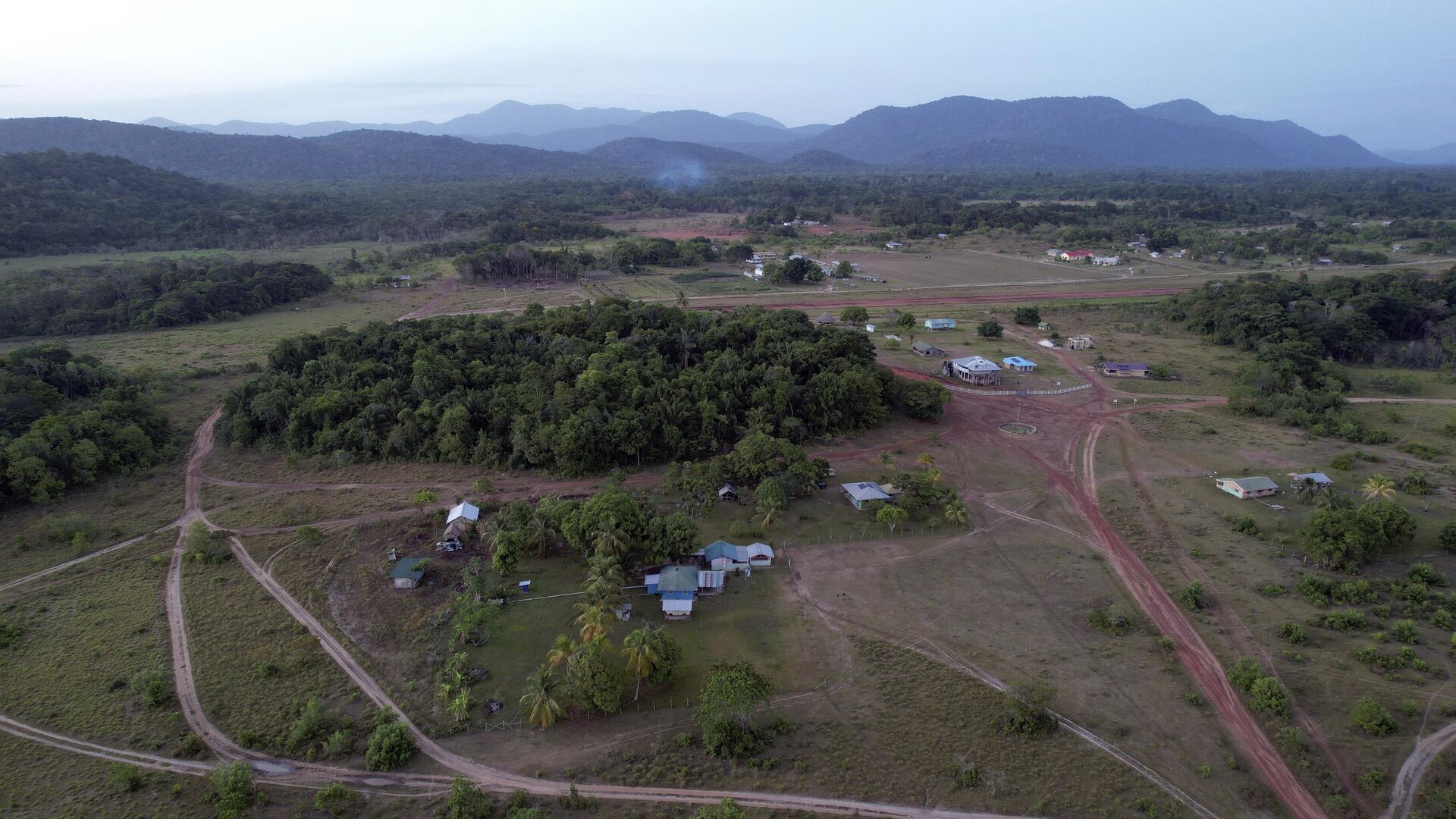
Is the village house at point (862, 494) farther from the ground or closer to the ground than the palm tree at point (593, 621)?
farther from the ground

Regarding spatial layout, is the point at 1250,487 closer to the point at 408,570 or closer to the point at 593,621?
the point at 593,621

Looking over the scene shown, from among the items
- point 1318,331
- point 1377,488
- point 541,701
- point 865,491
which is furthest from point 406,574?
point 1318,331

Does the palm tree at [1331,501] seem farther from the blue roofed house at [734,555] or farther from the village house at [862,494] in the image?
the blue roofed house at [734,555]

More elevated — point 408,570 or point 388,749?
point 408,570

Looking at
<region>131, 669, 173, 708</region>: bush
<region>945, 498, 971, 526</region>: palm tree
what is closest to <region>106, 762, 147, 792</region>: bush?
<region>131, 669, 173, 708</region>: bush

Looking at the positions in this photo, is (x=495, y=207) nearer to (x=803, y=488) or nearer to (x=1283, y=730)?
(x=803, y=488)

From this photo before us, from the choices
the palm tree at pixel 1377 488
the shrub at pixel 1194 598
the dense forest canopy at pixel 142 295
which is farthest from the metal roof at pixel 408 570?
the dense forest canopy at pixel 142 295

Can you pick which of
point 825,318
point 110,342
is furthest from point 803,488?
point 110,342
